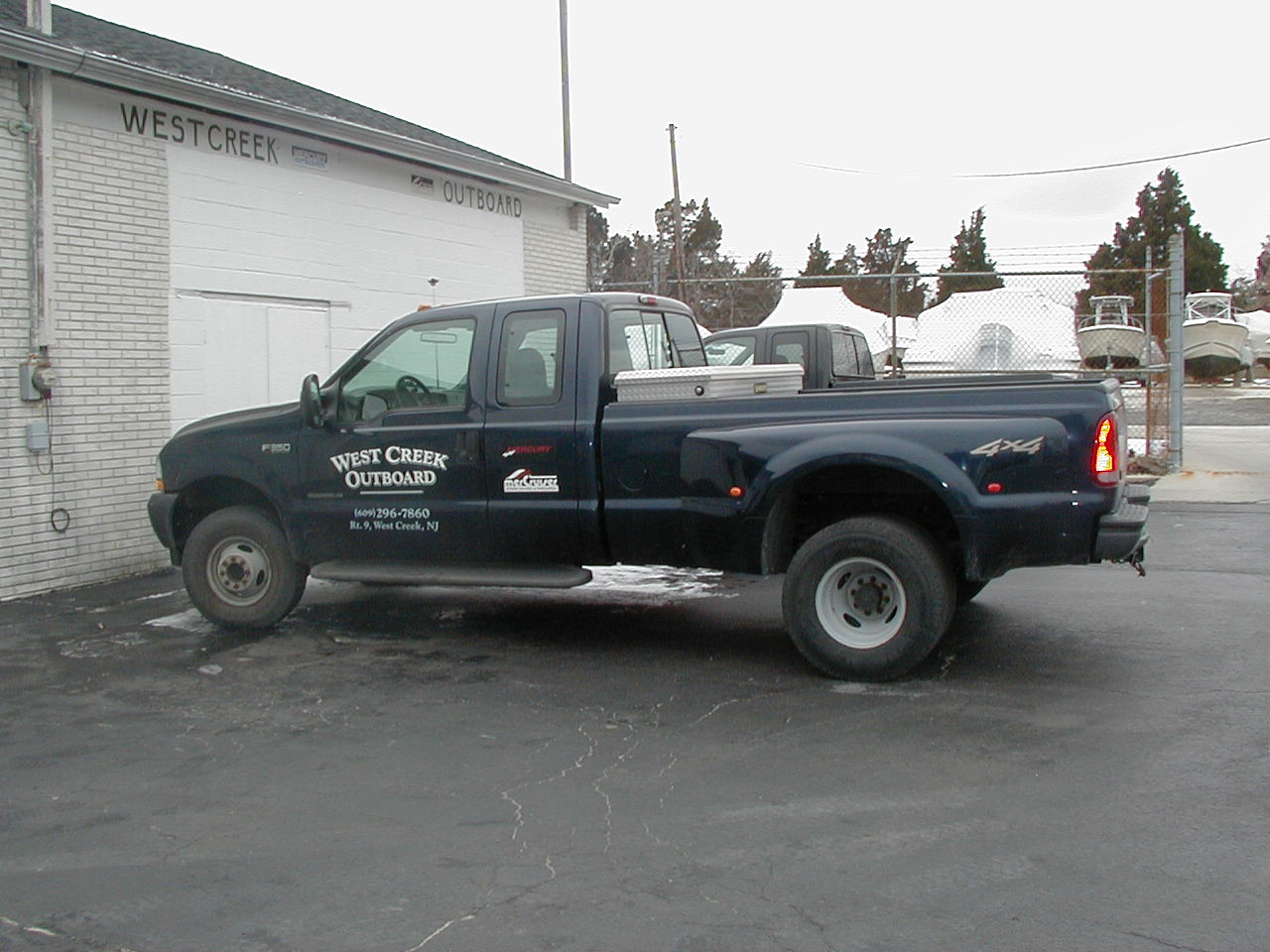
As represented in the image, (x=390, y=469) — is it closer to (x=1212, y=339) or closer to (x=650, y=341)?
(x=650, y=341)

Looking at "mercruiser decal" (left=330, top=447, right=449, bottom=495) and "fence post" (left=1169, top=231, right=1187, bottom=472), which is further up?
"fence post" (left=1169, top=231, right=1187, bottom=472)

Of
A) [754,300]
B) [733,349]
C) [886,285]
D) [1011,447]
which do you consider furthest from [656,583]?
[754,300]

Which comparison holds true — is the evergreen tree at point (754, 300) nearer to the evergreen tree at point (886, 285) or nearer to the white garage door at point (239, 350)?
the evergreen tree at point (886, 285)

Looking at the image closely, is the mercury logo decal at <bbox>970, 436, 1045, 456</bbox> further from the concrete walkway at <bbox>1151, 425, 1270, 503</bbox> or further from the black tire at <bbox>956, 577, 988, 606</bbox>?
the concrete walkway at <bbox>1151, 425, 1270, 503</bbox>

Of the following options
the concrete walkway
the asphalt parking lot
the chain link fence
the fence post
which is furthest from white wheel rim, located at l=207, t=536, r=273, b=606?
the fence post

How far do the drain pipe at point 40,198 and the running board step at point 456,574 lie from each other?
3.25m

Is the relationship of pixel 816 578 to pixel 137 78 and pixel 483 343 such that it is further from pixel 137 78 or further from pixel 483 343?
pixel 137 78

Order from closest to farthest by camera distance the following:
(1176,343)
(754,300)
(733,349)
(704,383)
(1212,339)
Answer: (704,383) → (733,349) → (1176,343) → (1212,339) → (754,300)

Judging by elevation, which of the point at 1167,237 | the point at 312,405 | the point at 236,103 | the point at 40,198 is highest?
the point at 1167,237

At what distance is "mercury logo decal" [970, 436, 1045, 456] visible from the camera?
598 cm

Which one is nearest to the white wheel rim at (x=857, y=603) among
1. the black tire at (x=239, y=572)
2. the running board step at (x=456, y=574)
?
the running board step at (x=456, y=574)

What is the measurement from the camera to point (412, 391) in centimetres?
750

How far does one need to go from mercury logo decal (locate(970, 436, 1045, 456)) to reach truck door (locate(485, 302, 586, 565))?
219 centimetres

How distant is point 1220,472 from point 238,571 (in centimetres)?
1184
